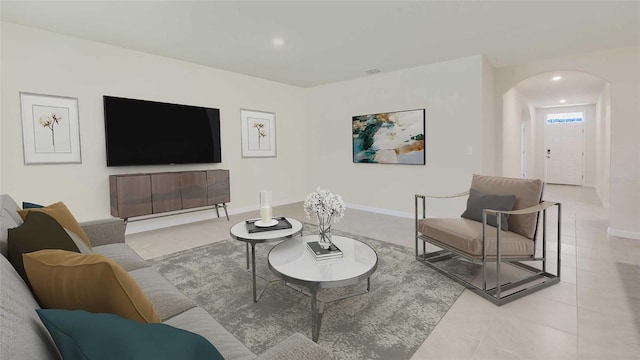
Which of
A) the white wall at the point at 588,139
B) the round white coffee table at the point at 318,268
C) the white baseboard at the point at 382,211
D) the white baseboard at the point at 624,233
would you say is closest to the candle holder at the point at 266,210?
the round white coffee table at the point at 318,268

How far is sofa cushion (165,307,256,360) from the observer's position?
1.11m

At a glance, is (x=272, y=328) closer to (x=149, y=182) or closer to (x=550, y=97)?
(x=149, y=182)

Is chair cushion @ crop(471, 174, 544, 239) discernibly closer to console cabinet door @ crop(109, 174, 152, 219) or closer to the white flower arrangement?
the white flower arrangement

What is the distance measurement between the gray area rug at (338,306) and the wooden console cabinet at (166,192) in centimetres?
115

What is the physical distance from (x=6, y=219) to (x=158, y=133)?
119 inches

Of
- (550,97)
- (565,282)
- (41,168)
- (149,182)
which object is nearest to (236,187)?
(149,182)

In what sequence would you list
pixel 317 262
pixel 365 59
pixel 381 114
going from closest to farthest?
pixel 317 262, pixel 365 59, pixel 381 114

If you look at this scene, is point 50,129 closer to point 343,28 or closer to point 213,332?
point 343,28

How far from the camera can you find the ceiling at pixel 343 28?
305cm

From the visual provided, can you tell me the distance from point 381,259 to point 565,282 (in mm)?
1585

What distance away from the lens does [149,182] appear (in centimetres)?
423

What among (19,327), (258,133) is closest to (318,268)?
(19,327)

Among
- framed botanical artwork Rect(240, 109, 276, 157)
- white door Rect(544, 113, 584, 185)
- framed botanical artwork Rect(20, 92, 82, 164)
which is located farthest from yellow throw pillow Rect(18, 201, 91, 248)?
white door Rect(544, 113, 584, 185)

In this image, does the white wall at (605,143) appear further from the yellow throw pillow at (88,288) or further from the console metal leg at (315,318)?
the yellow throw pillow at (88,288)
